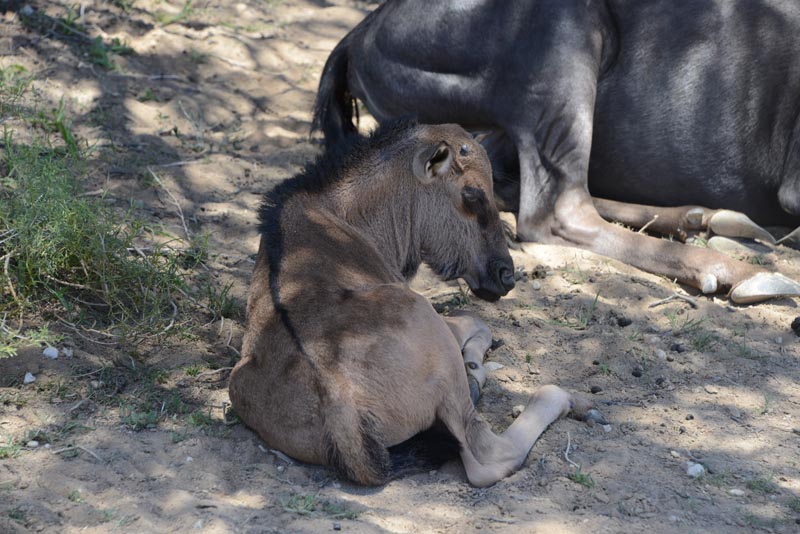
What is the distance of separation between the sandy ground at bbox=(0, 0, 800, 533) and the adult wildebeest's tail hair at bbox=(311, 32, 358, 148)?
18 centimetres

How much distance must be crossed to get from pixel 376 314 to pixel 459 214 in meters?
1.10

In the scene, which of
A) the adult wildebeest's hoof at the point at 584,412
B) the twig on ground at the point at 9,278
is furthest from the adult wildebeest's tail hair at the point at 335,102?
the adult wildebeest's hoof at the point at 584,412

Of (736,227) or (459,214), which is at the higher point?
(459,214)

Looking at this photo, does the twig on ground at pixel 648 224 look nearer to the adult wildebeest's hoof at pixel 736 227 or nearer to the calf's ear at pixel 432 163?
the adult wildebeest's hoof at pixel 736 227

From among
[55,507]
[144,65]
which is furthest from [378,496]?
[144,65]

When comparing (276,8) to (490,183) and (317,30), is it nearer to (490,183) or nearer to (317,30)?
(317,30)

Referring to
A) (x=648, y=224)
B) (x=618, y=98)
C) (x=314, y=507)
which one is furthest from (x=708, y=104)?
(x=314, y=507)

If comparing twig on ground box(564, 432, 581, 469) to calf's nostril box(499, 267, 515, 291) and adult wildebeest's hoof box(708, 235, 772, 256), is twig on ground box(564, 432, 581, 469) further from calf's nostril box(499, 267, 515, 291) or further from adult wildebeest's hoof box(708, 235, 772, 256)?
adult wildebeest's hoof box(708, 235, 772, 256)

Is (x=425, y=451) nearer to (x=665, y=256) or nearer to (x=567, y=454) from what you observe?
(x=567, y=454)

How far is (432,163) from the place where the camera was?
462cm

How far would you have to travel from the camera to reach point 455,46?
612 centimetres

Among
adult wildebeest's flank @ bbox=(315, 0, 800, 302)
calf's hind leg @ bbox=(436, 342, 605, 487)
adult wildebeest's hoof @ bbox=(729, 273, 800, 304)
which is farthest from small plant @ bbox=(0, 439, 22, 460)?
adult wildebeest's hoof @ bbox=(729, 273, 800, 304)

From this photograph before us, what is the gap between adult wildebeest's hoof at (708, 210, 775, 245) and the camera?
19.2 feet

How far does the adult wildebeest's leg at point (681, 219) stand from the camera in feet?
19.2
